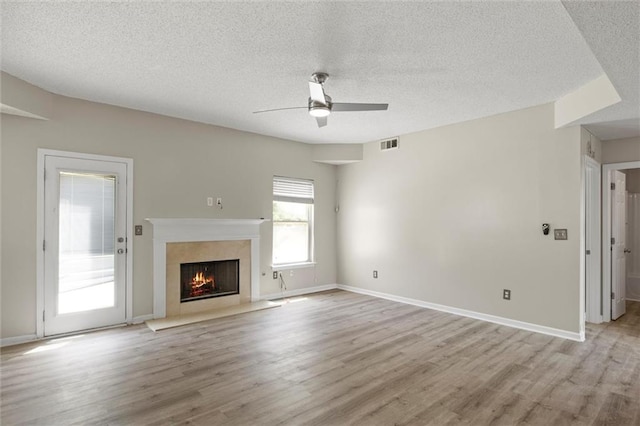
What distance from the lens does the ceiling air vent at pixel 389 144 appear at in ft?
19.7

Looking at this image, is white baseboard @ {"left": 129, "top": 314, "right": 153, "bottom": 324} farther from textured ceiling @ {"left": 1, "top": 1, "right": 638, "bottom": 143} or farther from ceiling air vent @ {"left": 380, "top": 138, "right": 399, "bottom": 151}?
ceiling air vent @ {"left": 380, "top": 138, "right": 399, "bottom": 151}

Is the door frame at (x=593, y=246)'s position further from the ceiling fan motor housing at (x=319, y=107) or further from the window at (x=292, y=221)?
the window at (x=292, y=221)

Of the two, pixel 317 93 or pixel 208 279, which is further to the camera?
pixel 208 279

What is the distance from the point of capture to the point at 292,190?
6.46 meters

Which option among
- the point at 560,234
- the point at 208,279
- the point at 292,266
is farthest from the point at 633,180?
the point at 208,279

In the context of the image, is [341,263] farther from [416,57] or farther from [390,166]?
[416,57]

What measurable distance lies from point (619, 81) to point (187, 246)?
5212 millimetres

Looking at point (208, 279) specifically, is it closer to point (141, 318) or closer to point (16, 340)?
point (141, 318)

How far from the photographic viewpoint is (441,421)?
7.91 feet

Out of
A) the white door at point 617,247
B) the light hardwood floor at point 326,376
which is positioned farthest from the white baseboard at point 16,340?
the white door at point 617,247

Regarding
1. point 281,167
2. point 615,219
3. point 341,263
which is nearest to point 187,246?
point 281,167

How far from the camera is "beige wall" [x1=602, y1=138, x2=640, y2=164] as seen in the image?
4.71 metres

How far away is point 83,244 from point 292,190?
3.35 m

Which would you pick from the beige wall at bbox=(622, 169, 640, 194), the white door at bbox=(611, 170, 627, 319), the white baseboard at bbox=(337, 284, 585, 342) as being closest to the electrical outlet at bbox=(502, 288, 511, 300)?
the white baseboard at bbox=(337, 284, 585, 342)
